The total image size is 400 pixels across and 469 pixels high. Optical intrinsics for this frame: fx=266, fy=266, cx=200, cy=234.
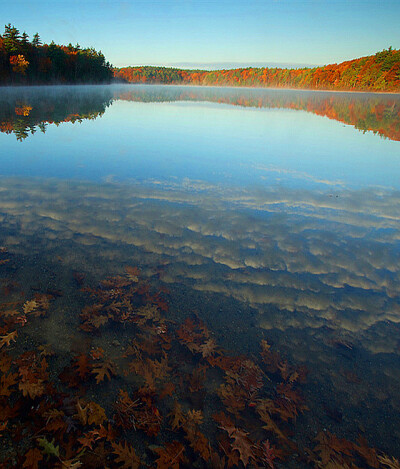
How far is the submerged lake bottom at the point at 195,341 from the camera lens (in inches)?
109

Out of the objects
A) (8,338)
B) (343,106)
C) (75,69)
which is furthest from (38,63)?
(8,338)

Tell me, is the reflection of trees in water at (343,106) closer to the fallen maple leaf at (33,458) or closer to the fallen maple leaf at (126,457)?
the fallen maple leaf at (126,457)

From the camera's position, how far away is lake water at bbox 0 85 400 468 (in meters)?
2.81

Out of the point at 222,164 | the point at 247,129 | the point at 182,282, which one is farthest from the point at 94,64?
the point at 182,282

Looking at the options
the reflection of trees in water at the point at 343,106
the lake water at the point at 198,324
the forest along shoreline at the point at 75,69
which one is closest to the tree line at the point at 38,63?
the forest along shoreline at the point at 75,69

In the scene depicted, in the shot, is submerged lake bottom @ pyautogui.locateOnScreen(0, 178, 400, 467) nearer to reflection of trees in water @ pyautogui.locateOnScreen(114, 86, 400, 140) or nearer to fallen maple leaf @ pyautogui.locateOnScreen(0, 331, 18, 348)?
fallen maple leaf @ pyautogui.locateOnScreen(0, 331, 18, 348)

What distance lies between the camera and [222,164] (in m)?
13.0

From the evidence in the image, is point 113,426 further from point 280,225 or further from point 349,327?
point 280,225

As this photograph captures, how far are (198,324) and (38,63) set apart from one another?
10920 centimetres

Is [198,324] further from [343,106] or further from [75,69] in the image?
[75,69]

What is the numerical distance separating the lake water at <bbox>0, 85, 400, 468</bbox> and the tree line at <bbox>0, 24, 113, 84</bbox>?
8625 cm

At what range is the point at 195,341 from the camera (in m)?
3.95

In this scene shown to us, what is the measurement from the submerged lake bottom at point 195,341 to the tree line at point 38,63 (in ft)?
294

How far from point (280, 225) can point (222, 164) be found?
21.4ft
